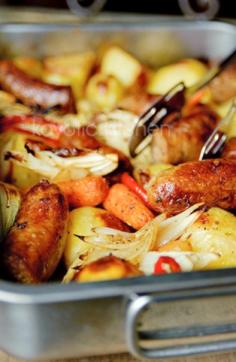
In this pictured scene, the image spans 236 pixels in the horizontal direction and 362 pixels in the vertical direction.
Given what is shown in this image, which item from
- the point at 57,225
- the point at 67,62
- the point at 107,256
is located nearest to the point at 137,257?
the point at 107,256

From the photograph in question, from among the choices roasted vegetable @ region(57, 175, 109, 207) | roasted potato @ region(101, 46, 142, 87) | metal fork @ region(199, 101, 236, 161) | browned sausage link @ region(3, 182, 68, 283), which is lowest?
roasted vegetable @ region(57, 175, 109, 207)

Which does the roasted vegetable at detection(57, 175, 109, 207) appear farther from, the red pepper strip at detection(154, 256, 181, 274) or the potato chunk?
the red pepper strip at detection(154, 256, 181, 274)

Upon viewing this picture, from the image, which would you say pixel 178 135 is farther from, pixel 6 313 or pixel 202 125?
pixel 6 313

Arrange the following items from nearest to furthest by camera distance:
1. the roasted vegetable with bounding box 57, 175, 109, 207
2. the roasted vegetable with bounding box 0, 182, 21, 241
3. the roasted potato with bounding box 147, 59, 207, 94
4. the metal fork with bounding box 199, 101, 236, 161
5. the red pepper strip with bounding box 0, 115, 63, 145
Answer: the roasted vegetable with bounding box 0, 182, 21, 241 → the roasted vegetable with bounding box 57, 175, 109, 207 → the metal fork with bounding box 199, 101, 236, 161 → the red pepper strip with bounding box 0, 115, 63, 145 → the roasted potato with bounding box 147, 59, 207, 94

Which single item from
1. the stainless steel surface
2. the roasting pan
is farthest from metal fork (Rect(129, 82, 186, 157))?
the roasting pan

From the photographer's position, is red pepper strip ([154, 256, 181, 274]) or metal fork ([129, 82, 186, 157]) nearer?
red pepper strip ([154, 256, 181, 274])

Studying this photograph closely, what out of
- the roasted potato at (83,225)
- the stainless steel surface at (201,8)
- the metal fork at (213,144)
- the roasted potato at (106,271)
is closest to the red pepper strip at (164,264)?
the roasted potato at (106,271)
